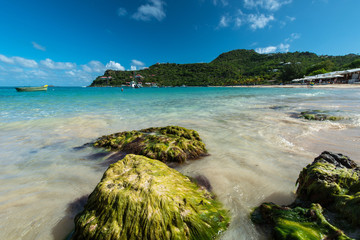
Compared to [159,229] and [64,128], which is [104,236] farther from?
[64,128]

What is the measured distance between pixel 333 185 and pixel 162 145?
3845 millimetres

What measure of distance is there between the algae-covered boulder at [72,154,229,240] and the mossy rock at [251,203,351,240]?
0.66 m

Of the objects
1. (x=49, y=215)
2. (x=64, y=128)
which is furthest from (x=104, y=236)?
(x=64, y=128)

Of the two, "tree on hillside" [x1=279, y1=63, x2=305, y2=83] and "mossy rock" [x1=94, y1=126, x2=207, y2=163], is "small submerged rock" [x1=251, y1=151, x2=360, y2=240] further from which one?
"tree on hillside" [x1=279, y1=63, x2=305, y2=83]

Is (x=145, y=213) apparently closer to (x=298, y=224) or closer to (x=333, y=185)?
(x=298, y=224)

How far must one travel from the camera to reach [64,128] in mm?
8391

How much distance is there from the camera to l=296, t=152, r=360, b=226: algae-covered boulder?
2.12 metres

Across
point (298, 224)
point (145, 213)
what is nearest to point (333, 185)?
point (298, 224)

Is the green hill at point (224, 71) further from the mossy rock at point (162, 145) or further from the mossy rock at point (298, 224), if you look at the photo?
the mossy rock at point (298, 224)

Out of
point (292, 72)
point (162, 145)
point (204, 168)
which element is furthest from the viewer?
point (292, 72)

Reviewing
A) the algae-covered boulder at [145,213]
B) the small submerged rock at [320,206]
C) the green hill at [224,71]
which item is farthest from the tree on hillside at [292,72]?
the algae-covered boulder at [145,213]

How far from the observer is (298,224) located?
6.68ft

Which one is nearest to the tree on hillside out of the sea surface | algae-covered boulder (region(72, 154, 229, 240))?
the sea surface

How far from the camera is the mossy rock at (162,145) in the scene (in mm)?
4543
